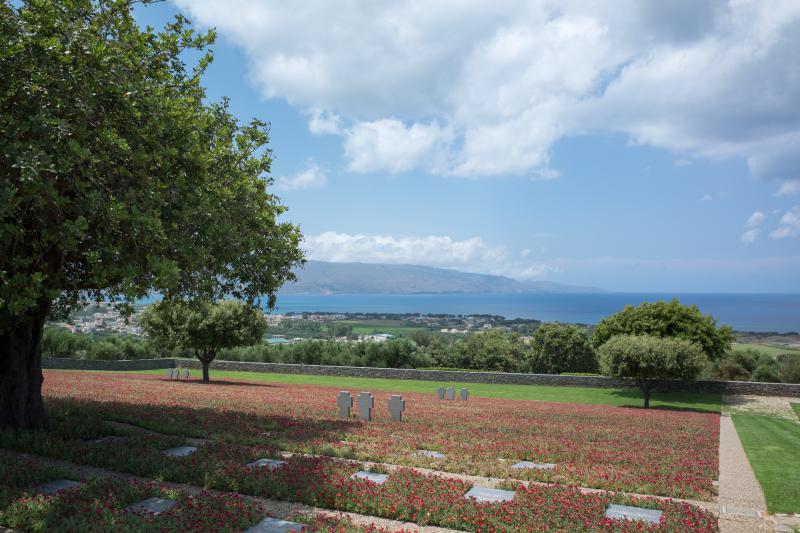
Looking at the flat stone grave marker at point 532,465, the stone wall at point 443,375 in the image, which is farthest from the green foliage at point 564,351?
the flat stone grave marker at point 532,465

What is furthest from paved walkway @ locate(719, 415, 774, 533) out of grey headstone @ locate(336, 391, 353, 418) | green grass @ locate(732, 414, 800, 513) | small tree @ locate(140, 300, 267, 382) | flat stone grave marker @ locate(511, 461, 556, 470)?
Result: small tree @ locate(140, 300, 267, 382)

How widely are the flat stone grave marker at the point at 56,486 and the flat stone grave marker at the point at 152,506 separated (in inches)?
54.0

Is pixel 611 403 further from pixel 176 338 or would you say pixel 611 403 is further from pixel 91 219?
pixel 91 219

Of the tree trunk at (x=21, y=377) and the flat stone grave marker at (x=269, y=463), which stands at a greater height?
the tree trunk at (x=21, y=377)

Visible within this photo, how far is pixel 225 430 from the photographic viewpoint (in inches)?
546

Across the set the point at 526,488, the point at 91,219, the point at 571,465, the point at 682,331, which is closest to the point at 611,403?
the point at 682,331

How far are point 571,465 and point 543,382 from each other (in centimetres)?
3267

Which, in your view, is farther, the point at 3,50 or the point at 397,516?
the point at 3,50

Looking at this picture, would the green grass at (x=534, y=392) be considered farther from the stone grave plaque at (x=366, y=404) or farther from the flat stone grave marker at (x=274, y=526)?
the flat stone grave marker at (x=274, y=526)

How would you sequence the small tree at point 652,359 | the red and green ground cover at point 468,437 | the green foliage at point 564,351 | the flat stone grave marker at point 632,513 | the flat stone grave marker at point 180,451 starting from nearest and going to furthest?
the flat stone grave marker at point 632,513
the flat stone grave marker at point 180,451
the red and green ground cover at point 468,437
the small tree at point 652,359
the green foliage at point 564,351

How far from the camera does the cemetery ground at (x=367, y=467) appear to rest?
810cm

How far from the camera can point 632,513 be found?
874cm

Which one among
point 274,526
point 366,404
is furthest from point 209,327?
point 274,526

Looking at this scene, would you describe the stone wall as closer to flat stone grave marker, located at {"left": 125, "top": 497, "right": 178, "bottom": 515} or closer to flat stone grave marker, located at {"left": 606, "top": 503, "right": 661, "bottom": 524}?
flat stone grave marker, located at {"left": 606, "top": 503, "right": 661, "bottom": 524}
